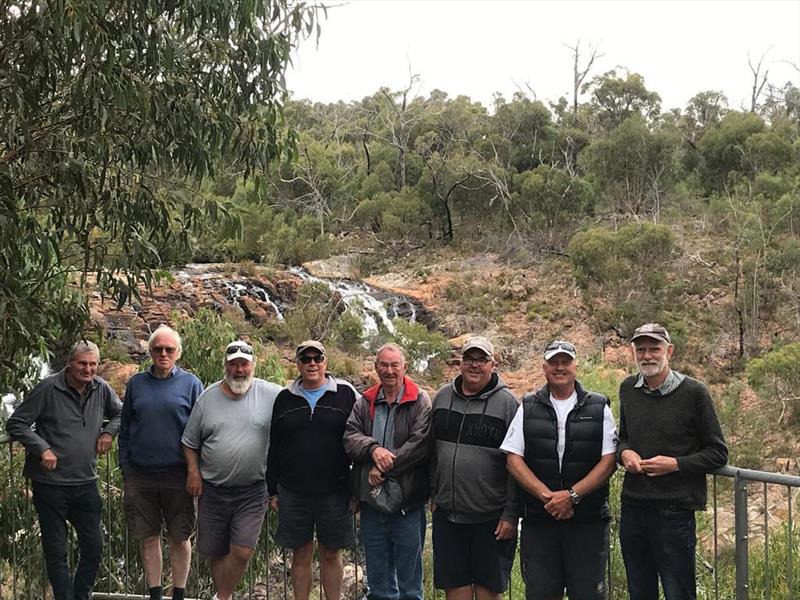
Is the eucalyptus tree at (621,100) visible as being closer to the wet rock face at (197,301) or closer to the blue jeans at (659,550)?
the wet rock face at (197,301)

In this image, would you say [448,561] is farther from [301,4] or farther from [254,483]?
[301,4]

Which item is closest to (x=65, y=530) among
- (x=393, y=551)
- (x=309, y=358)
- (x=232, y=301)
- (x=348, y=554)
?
(x=309, y=358)

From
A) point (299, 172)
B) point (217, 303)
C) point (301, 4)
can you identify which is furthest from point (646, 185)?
point (301, 4)

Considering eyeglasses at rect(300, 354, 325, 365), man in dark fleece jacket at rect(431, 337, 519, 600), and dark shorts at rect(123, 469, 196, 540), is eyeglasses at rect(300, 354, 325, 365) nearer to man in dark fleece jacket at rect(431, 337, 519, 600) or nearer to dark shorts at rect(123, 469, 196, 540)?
man in dark fleece jacket at rect(431, 337, 519, 600)

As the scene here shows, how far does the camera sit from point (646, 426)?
4039 mm

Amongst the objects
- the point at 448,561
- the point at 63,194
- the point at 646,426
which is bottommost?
the point at 448,561

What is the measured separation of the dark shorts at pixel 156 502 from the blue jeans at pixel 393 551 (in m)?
1.07

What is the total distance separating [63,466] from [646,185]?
101 ft

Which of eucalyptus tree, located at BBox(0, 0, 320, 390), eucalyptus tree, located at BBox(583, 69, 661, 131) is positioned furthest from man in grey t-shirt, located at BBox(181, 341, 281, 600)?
eucalyptus tree, located at BBox(583, 69, 661, 131)

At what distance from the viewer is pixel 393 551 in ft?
15.3

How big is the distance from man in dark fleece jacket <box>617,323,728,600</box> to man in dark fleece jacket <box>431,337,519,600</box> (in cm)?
59

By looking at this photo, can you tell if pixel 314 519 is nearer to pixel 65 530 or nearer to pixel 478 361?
pixel 478 361

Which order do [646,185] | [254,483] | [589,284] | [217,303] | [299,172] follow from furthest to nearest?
[299,172] < [646,185] < [589,284] < [217,303] < [254,483]

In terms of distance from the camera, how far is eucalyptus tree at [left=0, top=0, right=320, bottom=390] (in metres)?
4.29
